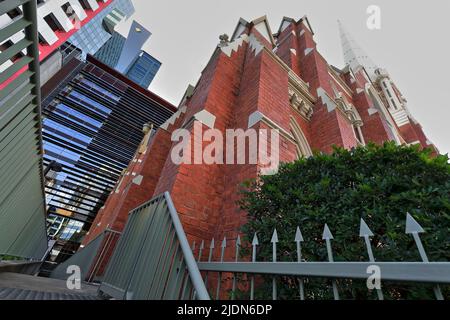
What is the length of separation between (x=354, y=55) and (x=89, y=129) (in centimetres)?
3388

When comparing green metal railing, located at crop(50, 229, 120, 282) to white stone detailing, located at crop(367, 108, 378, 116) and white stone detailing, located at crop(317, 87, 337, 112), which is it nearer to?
white stone detailing, located at crop(317, 87, 337, 112)

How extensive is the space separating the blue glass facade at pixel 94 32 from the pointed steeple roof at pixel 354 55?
46.9 m

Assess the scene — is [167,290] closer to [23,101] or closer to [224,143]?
[23,101]

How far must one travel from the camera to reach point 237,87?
614 cm

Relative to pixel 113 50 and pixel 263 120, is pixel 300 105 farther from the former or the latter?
pixel 113 50

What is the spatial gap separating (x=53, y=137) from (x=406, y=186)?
25.4m

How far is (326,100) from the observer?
7.95 metres

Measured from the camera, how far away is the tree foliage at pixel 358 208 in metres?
1.39

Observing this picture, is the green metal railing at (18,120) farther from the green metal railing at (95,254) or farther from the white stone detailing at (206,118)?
the white stone detailing at (206,118)

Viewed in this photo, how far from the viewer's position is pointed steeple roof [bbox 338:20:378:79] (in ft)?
85.9

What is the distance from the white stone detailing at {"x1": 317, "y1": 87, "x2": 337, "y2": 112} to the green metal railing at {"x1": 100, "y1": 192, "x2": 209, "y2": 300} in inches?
288

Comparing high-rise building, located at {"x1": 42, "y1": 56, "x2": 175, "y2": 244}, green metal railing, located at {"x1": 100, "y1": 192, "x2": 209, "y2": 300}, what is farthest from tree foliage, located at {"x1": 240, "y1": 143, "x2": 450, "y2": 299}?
high-rise building, located at {"x1": 42, "y1": 56, "x2": 175, "y2": 244}

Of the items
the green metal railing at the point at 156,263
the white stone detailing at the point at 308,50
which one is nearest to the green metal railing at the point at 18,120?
the green metal railing at the point at 156,263
